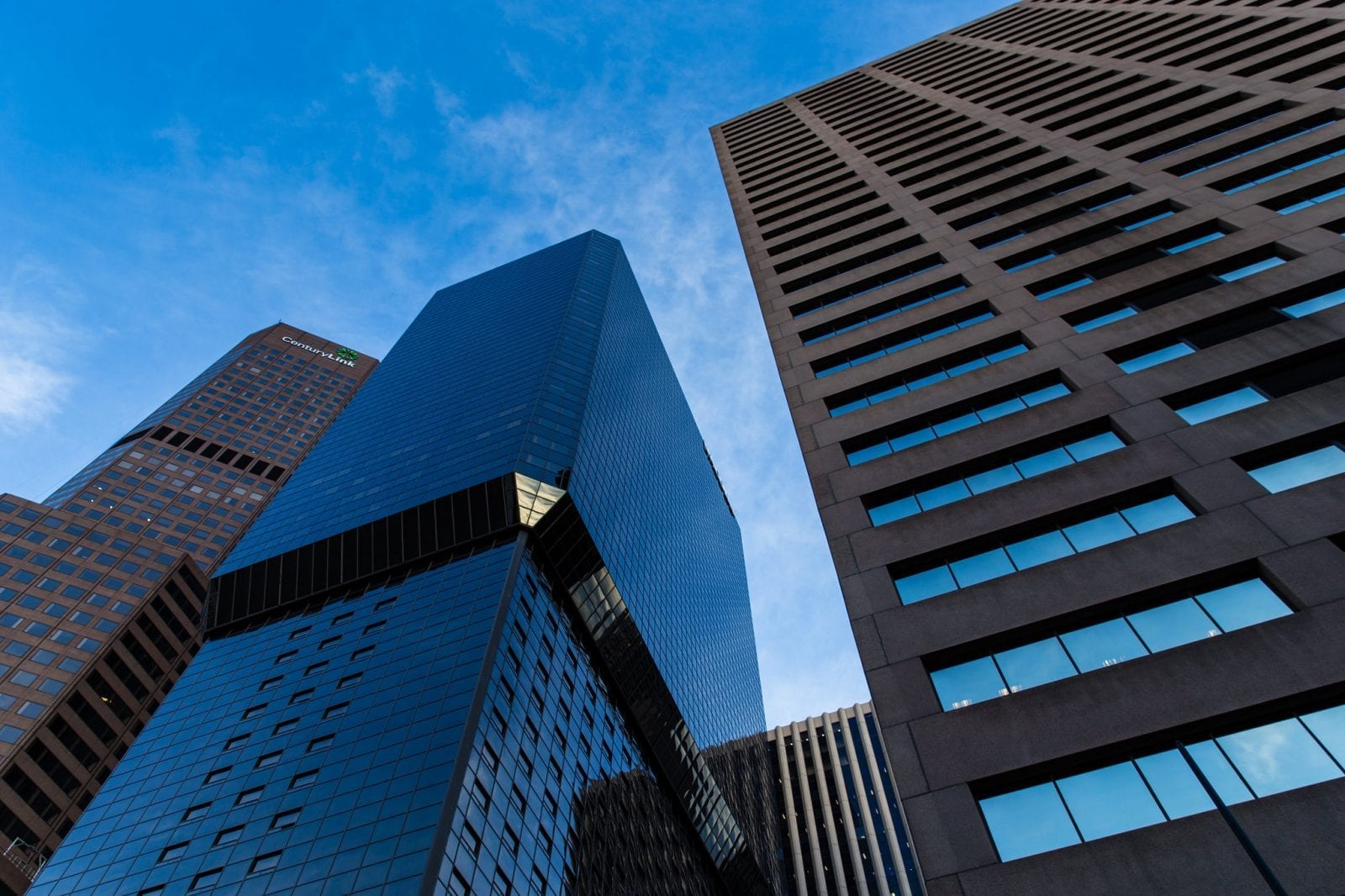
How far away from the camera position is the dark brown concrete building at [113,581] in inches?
3396

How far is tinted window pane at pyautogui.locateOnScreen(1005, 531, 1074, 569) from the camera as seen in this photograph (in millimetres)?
21469

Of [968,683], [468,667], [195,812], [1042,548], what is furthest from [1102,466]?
[195,812]

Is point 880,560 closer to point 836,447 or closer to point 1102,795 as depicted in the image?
point 836,447

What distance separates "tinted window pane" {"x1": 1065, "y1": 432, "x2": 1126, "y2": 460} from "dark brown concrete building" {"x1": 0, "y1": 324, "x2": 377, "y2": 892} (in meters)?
88.1

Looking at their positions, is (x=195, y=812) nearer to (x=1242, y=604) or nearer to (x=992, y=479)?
(x=992, y=479)

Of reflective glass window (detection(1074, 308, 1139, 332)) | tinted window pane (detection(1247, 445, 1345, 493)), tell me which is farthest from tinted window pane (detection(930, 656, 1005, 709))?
reflective glass window (detection(1074, 308, 1139, 332))

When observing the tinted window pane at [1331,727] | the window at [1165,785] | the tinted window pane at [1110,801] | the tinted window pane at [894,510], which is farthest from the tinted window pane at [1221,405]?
the tinted window pane at [1110,801]

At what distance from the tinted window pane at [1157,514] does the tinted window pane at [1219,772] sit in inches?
225

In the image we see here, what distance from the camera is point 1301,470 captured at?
20312mm

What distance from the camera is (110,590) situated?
107m

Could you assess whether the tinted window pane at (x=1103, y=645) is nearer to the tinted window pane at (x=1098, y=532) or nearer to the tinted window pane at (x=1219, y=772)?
the tinted window pane at (x=1219, y=772)

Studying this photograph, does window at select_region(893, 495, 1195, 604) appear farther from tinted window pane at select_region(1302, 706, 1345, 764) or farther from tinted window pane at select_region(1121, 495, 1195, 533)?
tinted window pane at select_region(1302, 706, 1345, 764)

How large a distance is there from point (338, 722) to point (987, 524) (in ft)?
166

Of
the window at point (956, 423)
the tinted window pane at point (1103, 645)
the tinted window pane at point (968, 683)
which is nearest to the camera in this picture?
the tinted window pane at point (1103, 645)
